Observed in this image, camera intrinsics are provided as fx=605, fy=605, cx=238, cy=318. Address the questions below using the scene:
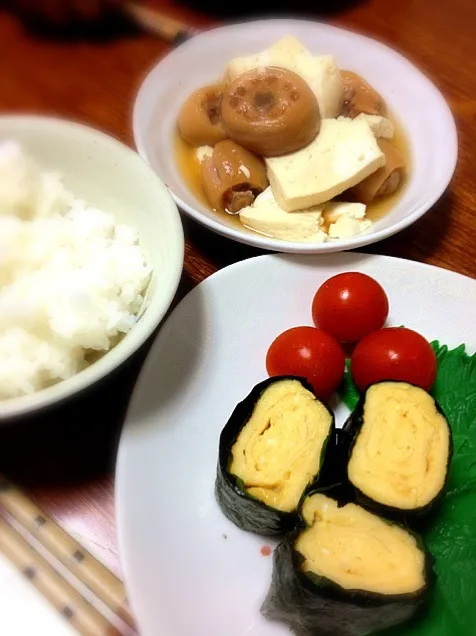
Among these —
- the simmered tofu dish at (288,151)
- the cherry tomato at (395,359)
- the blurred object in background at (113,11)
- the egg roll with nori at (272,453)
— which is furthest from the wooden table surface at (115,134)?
the cherry tomato at (395,359)

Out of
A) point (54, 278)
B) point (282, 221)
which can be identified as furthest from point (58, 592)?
point (282, 221)

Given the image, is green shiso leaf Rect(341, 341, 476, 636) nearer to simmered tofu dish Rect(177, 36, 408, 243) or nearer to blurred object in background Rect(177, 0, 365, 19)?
simmered tofu dish Rect(177, 36, 408, 243)

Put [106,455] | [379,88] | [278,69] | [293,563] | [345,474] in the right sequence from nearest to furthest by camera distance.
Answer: [293,563]
[345,474]
[106,455]
[278,69]
[379,88]

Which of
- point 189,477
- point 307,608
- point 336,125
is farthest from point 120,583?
point 336,125

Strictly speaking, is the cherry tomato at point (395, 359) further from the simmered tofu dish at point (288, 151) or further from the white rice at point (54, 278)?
the white rice at point (54, 278)

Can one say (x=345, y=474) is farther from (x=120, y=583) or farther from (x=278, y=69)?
(x=278, y=69)

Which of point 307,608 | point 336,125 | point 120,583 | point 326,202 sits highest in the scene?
point 336,125

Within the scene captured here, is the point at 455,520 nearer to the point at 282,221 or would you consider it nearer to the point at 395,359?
the point at 395,359
